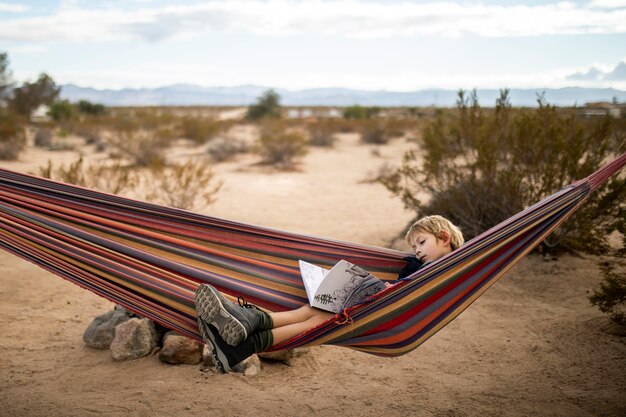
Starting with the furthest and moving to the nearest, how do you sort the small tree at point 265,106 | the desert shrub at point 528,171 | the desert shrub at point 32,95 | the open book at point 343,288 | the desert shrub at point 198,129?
1. the small tree at point 265,106
2. the desert shrub at point 32,95
3. the desert shrub at point 198,129
4. the desert shrub at point 528,171
5. the open book at point 343,288

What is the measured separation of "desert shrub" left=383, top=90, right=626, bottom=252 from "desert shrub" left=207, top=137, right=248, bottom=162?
23.5ft

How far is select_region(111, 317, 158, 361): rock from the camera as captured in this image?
2.73 meters

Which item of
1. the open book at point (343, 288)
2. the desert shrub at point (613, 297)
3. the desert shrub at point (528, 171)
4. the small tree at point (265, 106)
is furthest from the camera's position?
the small tree at point (265, 106)

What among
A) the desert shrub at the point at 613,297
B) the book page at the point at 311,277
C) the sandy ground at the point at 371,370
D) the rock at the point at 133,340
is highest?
the book page at the point at 311,277

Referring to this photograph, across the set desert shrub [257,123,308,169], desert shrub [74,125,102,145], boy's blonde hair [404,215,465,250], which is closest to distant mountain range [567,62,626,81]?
boy's blonde hair [404,215,465,250]

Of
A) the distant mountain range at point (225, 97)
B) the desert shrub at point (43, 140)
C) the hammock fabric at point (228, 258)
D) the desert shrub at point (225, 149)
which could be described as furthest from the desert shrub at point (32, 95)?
the distant mountain range at point (225, 97)

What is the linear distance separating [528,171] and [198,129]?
11060mm

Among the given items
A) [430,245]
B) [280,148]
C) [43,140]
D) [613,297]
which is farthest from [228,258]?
[43,140]

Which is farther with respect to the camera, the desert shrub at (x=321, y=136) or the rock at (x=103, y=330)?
the desert shrub at (x=321, y=136)

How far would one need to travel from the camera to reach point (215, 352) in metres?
1.98

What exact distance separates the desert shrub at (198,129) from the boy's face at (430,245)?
12.3m

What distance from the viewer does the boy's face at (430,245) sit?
2336mm

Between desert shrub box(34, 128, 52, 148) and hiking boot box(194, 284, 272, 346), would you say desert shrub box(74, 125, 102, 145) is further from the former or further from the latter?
hiking boot box(194, 284, 272, 346)

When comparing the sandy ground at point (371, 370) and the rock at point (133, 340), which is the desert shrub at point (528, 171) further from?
the rock at point (133, 340)
